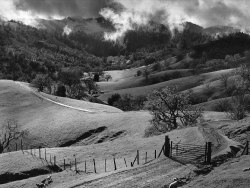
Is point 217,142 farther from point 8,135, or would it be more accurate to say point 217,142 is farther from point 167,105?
point 8,135

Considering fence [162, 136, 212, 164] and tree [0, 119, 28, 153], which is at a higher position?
fence [162, 136, 212, 164]

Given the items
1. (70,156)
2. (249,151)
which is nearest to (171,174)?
(249,151)

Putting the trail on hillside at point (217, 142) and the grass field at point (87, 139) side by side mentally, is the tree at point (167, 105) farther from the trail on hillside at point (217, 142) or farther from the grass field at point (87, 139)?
the trail on hillside at point (217, 142)

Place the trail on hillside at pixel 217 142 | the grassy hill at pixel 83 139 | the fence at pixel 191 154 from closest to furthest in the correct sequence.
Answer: the fence at pixel 191 154 < the grassy hill at pixel 83 139 < the trail on hillside at pixel 217 142

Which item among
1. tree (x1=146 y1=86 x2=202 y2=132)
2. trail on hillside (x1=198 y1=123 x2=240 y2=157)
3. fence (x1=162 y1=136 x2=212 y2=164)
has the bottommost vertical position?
fence (x1=162 y1=136 x2=212 y2=164)

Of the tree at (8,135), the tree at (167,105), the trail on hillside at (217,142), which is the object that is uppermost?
the tree at (167,105)

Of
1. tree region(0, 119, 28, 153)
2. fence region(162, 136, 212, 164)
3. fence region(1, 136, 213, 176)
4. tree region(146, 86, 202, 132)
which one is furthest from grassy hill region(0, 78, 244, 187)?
tree region(146, 86, 202, 132)

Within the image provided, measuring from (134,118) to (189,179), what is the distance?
265ft

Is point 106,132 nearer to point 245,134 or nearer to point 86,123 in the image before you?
point 86,123

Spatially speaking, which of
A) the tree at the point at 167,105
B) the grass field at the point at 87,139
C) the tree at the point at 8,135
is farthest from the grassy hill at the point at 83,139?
the tree at the point at 167,105

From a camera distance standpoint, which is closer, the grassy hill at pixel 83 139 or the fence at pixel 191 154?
the fence at pixel 191 154

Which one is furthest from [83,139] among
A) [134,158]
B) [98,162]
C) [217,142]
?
[217,142]

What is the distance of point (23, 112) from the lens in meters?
143

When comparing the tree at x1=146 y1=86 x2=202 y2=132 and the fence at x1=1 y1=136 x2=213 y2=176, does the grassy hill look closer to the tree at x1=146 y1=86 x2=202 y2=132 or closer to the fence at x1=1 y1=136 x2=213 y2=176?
the fence at x1=1 y1=136 x2=213 y2=176
